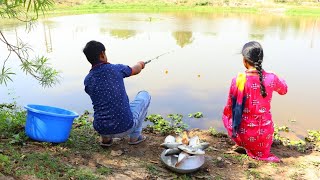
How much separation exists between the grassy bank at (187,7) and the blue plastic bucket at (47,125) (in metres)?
19.9

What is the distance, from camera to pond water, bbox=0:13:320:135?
541 cm

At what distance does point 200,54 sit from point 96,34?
496cm

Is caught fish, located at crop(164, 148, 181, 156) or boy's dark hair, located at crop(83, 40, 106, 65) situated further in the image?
boy's dark hair, located at crop(83, 40, 106, 65)

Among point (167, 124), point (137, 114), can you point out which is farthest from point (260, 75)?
point (167, 124)

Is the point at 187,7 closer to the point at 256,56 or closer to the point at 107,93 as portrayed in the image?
the point at 256,56

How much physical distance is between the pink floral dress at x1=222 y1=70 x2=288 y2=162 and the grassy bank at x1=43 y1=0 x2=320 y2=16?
66.6ft

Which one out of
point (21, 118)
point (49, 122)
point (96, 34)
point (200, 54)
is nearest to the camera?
point (49, 122)

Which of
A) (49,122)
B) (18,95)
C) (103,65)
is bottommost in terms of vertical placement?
(18,95)

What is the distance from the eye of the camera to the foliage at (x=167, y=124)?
14.3 feet

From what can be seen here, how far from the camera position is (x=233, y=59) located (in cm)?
838

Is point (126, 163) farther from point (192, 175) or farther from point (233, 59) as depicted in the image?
point (233, 59)

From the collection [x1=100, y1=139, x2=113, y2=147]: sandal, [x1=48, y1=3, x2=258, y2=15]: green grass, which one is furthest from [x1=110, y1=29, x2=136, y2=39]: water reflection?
[x1=48, y1=3, x2=258, y2=15]: green grass

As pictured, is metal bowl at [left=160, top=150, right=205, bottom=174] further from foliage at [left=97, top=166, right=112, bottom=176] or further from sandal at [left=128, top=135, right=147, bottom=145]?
sandal at [left=128, top=135, right=147, bottom=145]

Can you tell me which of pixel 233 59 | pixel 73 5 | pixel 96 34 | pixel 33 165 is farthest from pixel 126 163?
pixel 73 5
